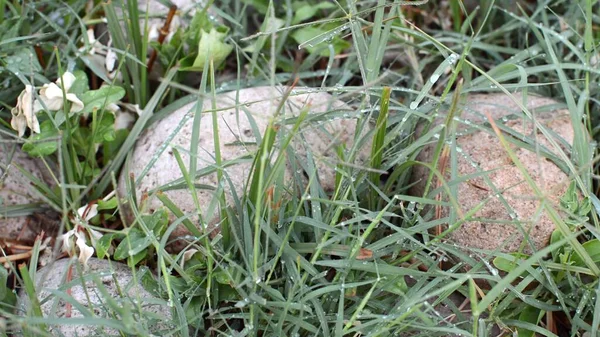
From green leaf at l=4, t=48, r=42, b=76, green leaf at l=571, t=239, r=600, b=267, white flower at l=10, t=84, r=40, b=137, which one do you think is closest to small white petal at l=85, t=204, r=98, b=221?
white flower at l=10, t=84, r=40, b=137

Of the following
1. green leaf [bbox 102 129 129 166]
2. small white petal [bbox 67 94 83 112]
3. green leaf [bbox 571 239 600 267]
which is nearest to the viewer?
green leaf [bbox 571 239 600 267]

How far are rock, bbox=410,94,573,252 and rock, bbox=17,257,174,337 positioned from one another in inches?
23.6

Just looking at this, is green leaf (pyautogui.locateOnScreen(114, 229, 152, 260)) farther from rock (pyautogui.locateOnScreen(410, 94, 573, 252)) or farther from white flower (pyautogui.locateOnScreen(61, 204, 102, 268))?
rock (pyautogui.locateOnScreen(410, 94, 573, 252))

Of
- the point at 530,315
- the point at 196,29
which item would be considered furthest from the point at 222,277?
the point at 196,29

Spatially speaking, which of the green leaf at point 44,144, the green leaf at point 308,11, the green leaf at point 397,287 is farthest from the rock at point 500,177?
the green leaf at point 44,144

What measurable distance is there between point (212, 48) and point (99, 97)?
1.03 feet

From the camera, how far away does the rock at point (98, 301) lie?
1.25 meters

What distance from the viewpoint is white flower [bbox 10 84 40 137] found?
153 cm

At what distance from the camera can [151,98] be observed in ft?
5.72

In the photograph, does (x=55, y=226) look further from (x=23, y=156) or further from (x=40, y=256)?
(x=23, y=156)

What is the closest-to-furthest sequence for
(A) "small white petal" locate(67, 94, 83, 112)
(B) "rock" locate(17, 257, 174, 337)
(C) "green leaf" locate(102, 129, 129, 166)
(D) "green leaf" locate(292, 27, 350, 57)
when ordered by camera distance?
1. (B) "rock" locate(17, 257, 174, 337)
2. (A) "small white petal" locate(67, 94, 83, 112)
3. (C) "green leaf" locate(102, 129, 129, 166)
4. (D) "green leaf" locate(292, 27, 350, 57)

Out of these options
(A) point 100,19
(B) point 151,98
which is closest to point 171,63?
(B) point 151,98

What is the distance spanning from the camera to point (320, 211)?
137 cm

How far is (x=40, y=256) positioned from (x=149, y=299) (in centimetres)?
46
